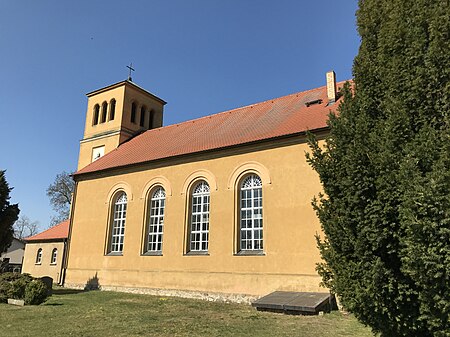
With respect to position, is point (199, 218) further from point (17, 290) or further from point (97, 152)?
point (97, 152)

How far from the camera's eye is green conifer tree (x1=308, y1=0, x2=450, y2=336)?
519 centimetres

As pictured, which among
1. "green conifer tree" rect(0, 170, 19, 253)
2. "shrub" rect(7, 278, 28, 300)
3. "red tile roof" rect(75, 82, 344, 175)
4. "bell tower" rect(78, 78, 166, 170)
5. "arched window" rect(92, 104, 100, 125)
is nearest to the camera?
"shrub" rect(7, 278, 28, 300)

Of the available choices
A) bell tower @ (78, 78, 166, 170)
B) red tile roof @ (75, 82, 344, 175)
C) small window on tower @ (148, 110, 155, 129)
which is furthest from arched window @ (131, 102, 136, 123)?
red tile roof @ (75, 82, 344, 175)

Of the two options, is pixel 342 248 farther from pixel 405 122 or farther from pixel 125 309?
pixel 125 309

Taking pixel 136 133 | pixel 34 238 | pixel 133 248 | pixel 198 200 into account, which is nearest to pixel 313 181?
pixel 198 200

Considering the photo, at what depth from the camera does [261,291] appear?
1422cm

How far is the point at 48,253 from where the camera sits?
85.9 ft

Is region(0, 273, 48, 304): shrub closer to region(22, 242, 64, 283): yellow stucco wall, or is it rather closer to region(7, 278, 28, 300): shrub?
region(7, 278, 28, 300): shrub

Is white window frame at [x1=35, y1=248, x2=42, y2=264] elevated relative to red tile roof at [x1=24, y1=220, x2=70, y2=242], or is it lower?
lower

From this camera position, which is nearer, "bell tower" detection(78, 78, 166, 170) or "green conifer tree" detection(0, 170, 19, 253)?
"green conifer tree" detection(0, 170, 19, 253)

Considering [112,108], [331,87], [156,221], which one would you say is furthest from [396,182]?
[112,108]

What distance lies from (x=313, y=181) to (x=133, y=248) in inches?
400

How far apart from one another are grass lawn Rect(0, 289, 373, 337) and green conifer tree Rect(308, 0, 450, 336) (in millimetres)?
3443

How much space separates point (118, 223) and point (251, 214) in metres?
8.58
